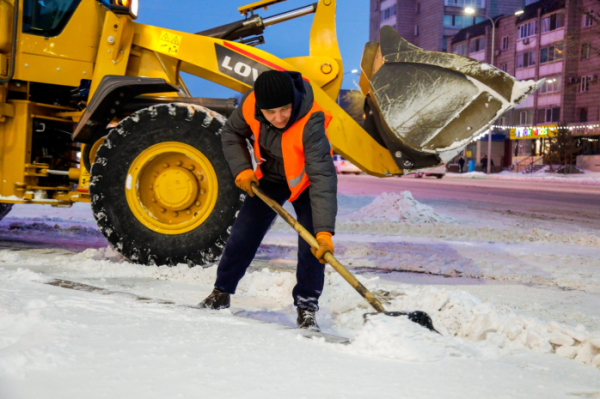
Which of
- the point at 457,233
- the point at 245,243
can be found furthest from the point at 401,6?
the point at 245,243

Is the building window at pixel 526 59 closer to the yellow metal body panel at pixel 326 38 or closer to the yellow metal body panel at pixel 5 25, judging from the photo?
the yellow metal body panel at pixel 326 38

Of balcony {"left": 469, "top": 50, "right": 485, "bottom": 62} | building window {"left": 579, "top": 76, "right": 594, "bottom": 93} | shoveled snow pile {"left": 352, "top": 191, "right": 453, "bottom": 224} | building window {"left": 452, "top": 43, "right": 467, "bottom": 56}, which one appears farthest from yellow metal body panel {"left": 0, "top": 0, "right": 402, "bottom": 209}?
building window {"left": 452, "top": 43, "right": 467, "bottom": 56}

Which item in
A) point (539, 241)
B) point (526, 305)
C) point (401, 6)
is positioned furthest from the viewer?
point (401, 6)

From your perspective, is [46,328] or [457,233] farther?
[457,233]

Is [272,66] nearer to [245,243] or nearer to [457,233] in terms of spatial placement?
[245,243]

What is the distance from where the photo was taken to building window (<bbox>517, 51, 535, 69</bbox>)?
46.5 meters

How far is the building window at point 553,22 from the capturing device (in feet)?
142

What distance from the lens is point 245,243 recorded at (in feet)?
12.1

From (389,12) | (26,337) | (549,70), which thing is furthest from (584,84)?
(26,337)

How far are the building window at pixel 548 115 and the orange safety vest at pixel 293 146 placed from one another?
1723 inches

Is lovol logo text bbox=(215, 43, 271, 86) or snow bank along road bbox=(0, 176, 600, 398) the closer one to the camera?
snow bank along road bbox=(0, 176, 600, 398)

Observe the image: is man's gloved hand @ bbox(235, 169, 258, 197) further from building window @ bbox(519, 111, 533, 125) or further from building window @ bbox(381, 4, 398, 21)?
building window @ bbox(381, 4, 398, 21)

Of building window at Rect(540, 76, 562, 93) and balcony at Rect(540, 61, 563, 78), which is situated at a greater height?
balcony at Rect(540, 61, 563, 78)

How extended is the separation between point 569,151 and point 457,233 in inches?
1154
